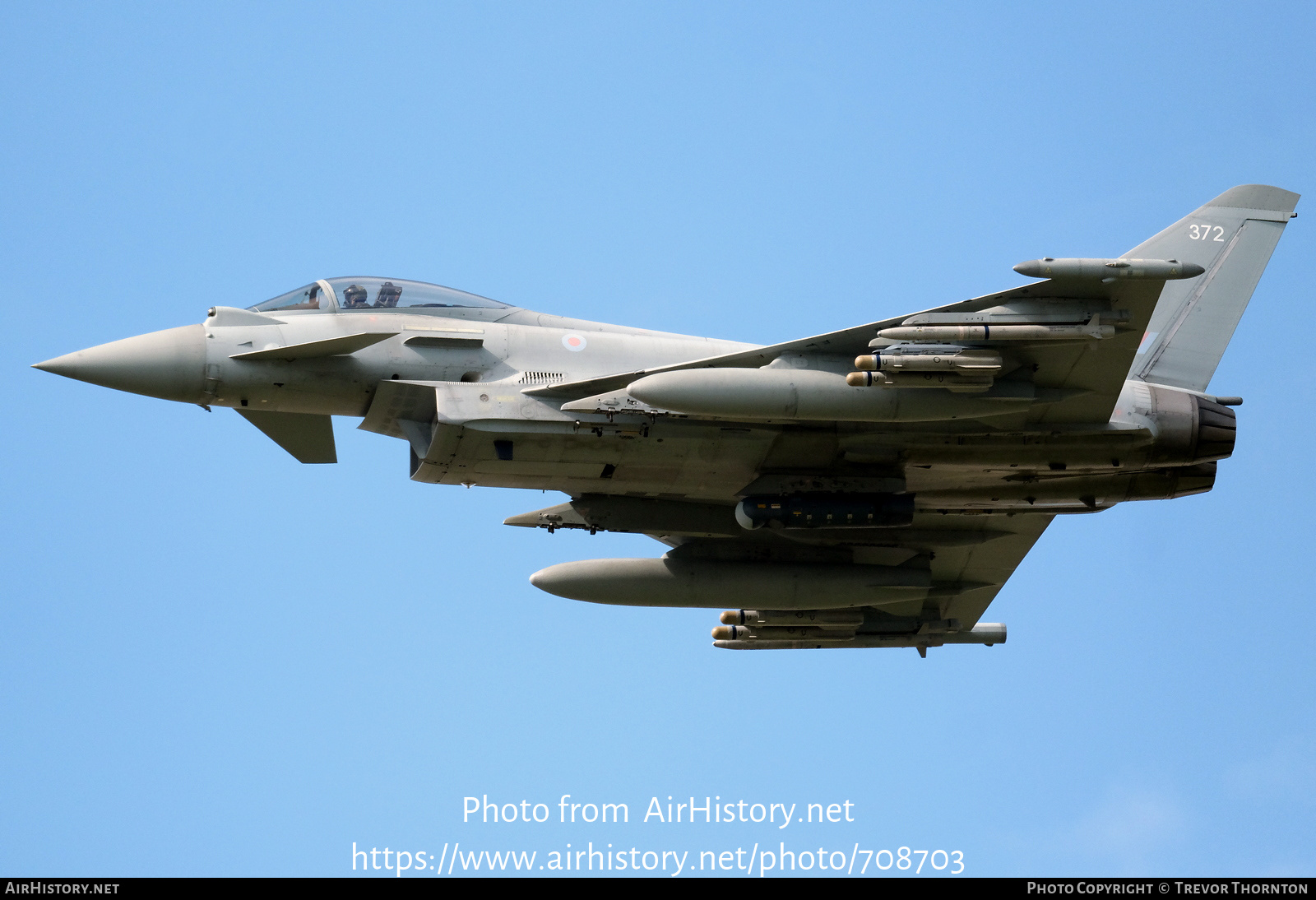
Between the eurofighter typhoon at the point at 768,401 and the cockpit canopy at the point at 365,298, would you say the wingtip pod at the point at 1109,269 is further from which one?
the cockpit canopy at the point at 365,298

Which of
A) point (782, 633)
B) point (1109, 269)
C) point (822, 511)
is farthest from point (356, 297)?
point (1109, 269)

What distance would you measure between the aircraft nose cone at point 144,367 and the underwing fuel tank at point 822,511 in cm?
645

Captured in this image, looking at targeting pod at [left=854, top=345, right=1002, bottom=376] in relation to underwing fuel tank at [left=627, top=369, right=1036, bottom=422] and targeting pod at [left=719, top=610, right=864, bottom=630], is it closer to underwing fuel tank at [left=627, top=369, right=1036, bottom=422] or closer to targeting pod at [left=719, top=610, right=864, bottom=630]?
underwing fuel tank at [left=627, top=369, right=1036, bottom=422]

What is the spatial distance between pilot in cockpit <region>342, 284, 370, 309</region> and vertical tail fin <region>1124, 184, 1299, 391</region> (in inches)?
375

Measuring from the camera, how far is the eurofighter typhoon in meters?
15.2

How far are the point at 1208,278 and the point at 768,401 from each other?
24.0 ft

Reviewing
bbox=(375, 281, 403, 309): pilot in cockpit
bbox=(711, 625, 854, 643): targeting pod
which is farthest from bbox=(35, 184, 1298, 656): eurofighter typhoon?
bbox=(711, 625, 854, 643): targeting pod

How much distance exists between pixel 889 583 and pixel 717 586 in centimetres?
241

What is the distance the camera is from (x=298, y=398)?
16.4 m

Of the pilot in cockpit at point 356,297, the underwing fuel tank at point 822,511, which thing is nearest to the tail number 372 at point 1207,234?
the underwing fuel tank at point 822,511

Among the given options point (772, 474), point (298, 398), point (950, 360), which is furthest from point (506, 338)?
point (950, 360)

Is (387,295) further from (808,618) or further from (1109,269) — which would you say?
(1109,269)

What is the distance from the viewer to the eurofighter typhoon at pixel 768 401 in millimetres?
15211
